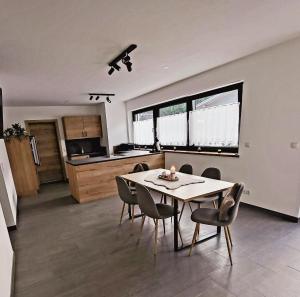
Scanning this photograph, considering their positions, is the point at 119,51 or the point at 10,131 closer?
the point at 119,51

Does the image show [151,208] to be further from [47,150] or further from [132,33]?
[47,150]

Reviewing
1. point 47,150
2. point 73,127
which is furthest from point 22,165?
point 73,127

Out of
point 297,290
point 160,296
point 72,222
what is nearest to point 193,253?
point 160,296

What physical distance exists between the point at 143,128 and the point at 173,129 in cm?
145

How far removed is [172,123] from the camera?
4961 mm

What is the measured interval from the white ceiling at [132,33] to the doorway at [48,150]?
2648 mm

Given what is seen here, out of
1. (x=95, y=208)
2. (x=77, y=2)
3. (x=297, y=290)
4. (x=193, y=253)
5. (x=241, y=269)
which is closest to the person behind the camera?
(x=77, y=2)

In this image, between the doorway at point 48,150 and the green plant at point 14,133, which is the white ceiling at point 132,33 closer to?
the green plant at point 14,133

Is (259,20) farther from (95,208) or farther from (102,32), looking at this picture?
(95,208)

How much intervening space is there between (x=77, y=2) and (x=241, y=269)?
2888 mm

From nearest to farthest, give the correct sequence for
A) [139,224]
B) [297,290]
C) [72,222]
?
[297,290]
[139,224]
[72,222]

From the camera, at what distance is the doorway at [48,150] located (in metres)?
5.92

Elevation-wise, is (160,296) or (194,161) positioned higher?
(194,161)

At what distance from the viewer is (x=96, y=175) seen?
161 inches
